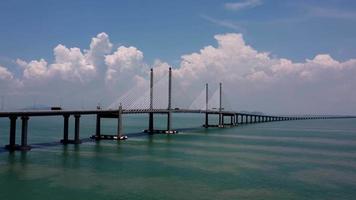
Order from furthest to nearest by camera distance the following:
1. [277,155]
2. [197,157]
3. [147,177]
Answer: [277,155] < [197,157] < [147,177]

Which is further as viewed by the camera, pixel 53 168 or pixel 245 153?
pixel 245 153

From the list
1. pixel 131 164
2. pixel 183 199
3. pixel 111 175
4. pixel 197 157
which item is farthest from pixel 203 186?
pixel 197 157

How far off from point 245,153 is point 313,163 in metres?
14.5

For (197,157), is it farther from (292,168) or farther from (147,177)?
(147,177)

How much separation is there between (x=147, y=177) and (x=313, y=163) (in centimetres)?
2759

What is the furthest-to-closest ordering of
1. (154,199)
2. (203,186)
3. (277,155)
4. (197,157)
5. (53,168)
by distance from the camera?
(277,155) < (197,157) < (53,168) < (203,186) < (154,199)

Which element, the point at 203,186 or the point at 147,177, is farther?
the point at 147,177

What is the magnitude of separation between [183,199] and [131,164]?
2153 cm

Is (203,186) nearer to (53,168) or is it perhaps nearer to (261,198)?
(261,198)

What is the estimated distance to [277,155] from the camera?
72.2m

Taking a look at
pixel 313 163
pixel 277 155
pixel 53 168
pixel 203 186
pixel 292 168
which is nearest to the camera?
pixel 203 186

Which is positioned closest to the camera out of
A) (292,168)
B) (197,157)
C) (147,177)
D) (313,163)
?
(147,177)

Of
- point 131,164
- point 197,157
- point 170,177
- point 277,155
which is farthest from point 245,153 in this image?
point 170,177

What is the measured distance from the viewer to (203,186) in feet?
140
